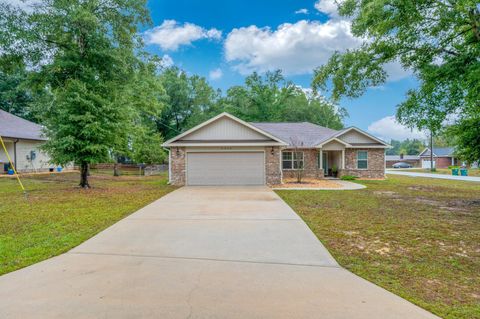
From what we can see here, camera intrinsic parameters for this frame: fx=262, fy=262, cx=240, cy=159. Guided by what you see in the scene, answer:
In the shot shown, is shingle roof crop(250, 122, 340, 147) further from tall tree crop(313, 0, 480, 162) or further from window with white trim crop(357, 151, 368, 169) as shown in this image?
tall tree crop(313, 0, 480, 162)

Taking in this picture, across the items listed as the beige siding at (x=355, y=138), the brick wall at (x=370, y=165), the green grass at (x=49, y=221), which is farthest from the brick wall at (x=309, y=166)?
the green grass at (x=49, y=221)

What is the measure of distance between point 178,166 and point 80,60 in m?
7.00

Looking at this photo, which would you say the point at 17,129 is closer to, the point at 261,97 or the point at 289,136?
the point at 289,136

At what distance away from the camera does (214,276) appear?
350 cm

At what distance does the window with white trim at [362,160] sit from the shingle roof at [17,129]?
75.0 ft

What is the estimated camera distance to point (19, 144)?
19.9 metres

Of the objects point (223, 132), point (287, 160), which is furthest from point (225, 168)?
point (287, 160)

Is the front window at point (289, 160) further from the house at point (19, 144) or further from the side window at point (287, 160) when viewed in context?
the house at point (19, 144)

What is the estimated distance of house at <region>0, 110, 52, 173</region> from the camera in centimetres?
1908

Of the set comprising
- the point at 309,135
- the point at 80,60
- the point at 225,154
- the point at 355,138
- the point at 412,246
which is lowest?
the point at 412,246

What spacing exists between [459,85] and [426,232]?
5.41m

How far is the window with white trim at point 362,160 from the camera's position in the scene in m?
19.3

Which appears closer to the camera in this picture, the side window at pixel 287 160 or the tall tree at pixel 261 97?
the side window at pixel 287 160

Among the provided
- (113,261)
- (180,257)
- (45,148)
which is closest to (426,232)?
(180,257)
